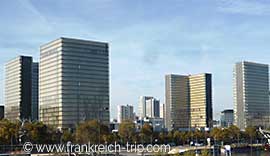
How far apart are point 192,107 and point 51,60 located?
66.3 m

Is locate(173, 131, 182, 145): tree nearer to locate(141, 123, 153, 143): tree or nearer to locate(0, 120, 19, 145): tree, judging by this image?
locate(141, 123, 153, 143): tree

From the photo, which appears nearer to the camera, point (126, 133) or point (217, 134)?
point (126, 133)

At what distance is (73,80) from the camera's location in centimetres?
13888

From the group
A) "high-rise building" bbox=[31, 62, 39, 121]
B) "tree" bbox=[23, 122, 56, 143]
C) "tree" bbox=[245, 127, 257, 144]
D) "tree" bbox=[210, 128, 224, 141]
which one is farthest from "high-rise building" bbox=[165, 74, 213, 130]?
"tree" bbox=[23, 122, 56, 143]

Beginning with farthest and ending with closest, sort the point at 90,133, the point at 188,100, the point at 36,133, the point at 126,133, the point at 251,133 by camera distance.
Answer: the point at 188,100 < the point at 251,133 < the point at 126,133 < the point at 36,133 < the point at 90,133

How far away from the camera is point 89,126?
8031cm

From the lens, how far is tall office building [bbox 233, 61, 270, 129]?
6845 inches

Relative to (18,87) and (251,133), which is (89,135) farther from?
(18,87)

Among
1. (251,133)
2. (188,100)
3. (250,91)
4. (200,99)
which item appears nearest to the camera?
(251,133)

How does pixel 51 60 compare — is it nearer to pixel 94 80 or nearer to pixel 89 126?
pixel 94 80

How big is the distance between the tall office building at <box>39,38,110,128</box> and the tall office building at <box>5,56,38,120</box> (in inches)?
755

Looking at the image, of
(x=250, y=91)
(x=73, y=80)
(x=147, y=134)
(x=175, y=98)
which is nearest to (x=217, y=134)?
(x=147, y=134)

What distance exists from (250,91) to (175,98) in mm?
31282

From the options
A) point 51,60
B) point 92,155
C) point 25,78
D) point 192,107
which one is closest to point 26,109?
point 25,78
